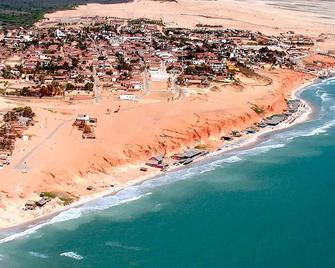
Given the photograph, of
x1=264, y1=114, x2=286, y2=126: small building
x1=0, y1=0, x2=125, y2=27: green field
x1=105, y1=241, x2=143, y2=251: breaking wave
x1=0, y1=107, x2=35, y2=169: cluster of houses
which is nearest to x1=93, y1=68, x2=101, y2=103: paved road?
x1=0, y1=107, x2=35, y2=169: cluster of houses

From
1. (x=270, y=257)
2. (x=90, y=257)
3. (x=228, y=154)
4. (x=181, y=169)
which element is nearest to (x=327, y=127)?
(x=228, y=154)

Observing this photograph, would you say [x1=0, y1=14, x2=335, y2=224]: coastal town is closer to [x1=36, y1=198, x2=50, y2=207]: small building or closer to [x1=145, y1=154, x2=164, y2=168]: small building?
[x1=36, y1=198, x2=50, y2=207]: small building

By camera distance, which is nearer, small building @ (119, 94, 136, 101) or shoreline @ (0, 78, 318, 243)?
shoreline @ (0, 78, 318, 243)

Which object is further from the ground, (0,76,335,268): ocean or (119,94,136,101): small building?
(119,94,136,101): small building

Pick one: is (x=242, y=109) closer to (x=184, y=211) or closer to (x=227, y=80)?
(x=227, y=80)

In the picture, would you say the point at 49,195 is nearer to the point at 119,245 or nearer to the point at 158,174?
the point at 119,245

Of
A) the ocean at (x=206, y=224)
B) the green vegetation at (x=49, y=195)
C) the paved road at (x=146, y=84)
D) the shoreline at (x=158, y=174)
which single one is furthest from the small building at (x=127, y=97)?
the green vegetation at (x=49, y=195)

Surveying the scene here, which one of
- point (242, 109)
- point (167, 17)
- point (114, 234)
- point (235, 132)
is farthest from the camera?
point (167, 17)
